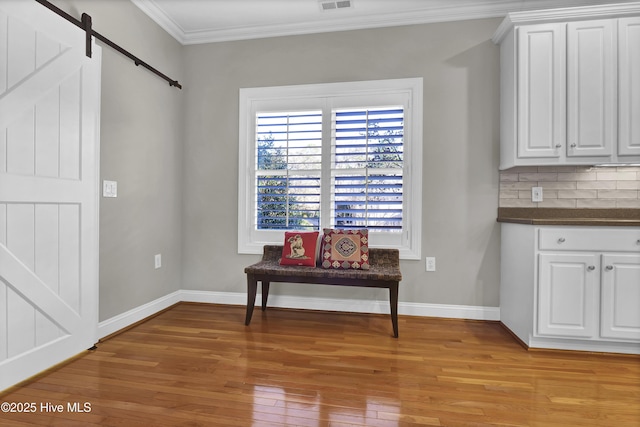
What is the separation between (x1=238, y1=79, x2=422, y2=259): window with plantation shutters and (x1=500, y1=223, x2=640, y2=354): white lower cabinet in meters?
0.98

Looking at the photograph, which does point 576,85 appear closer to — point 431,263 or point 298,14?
point 431,263

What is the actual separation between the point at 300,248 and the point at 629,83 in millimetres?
2777

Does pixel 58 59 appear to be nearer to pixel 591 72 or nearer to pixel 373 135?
pixel 373 135

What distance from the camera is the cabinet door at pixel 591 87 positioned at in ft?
8.09

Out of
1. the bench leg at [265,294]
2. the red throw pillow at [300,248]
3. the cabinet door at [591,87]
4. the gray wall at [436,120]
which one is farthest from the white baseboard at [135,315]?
the cabinet door at [591,87]

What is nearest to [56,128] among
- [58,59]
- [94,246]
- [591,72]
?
[58,59]

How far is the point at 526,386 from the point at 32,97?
3216 millimetres

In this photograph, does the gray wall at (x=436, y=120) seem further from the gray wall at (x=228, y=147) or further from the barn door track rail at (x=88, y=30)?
the barn door track rail at (x=88, y=30)

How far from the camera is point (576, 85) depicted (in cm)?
251

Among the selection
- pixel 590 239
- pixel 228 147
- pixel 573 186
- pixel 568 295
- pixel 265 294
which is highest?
pixel 228 147

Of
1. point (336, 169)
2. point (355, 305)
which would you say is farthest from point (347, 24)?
point (355, 305)

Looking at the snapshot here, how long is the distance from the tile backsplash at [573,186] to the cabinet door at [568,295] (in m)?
0.69

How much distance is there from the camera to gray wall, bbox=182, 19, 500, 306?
2951 mm

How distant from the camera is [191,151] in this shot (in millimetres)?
3451
